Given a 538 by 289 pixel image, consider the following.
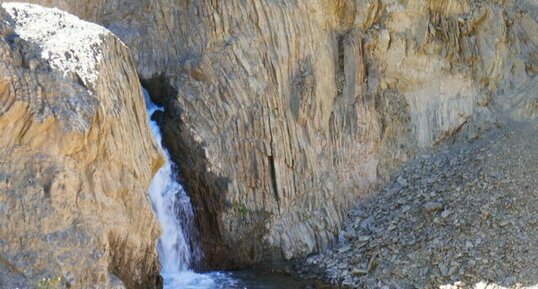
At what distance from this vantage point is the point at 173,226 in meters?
13.7

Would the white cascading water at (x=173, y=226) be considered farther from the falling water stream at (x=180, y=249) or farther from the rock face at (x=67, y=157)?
the rock face at (x=67, y=157)

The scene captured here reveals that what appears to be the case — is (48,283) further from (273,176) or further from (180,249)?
(273,176)

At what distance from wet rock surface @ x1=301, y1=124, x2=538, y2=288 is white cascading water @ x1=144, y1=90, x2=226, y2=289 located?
2.37 metres

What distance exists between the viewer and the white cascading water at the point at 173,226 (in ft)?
43.5

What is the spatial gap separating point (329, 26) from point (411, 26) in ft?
7.77

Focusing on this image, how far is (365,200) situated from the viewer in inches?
610

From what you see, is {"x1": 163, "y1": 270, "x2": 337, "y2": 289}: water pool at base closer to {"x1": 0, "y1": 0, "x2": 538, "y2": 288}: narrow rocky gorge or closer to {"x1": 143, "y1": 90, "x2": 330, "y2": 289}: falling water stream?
{"x1": 143, "y1": 90, "x2": 330, "y2": 289}: falling water stream

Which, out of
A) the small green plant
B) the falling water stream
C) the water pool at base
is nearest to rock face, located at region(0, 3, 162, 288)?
the small green plant

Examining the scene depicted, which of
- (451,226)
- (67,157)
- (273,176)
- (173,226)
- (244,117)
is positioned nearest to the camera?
(67,157)

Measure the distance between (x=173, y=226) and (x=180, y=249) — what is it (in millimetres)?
486

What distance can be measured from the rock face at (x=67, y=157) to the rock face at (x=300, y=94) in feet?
12.2

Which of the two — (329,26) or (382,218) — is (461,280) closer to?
Answer: (382,218)

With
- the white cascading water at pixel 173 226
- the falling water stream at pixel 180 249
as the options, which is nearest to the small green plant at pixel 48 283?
the falling water stream at pixel 180 249

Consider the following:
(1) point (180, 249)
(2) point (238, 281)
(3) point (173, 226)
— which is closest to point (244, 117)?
(3) point (173, 226)
